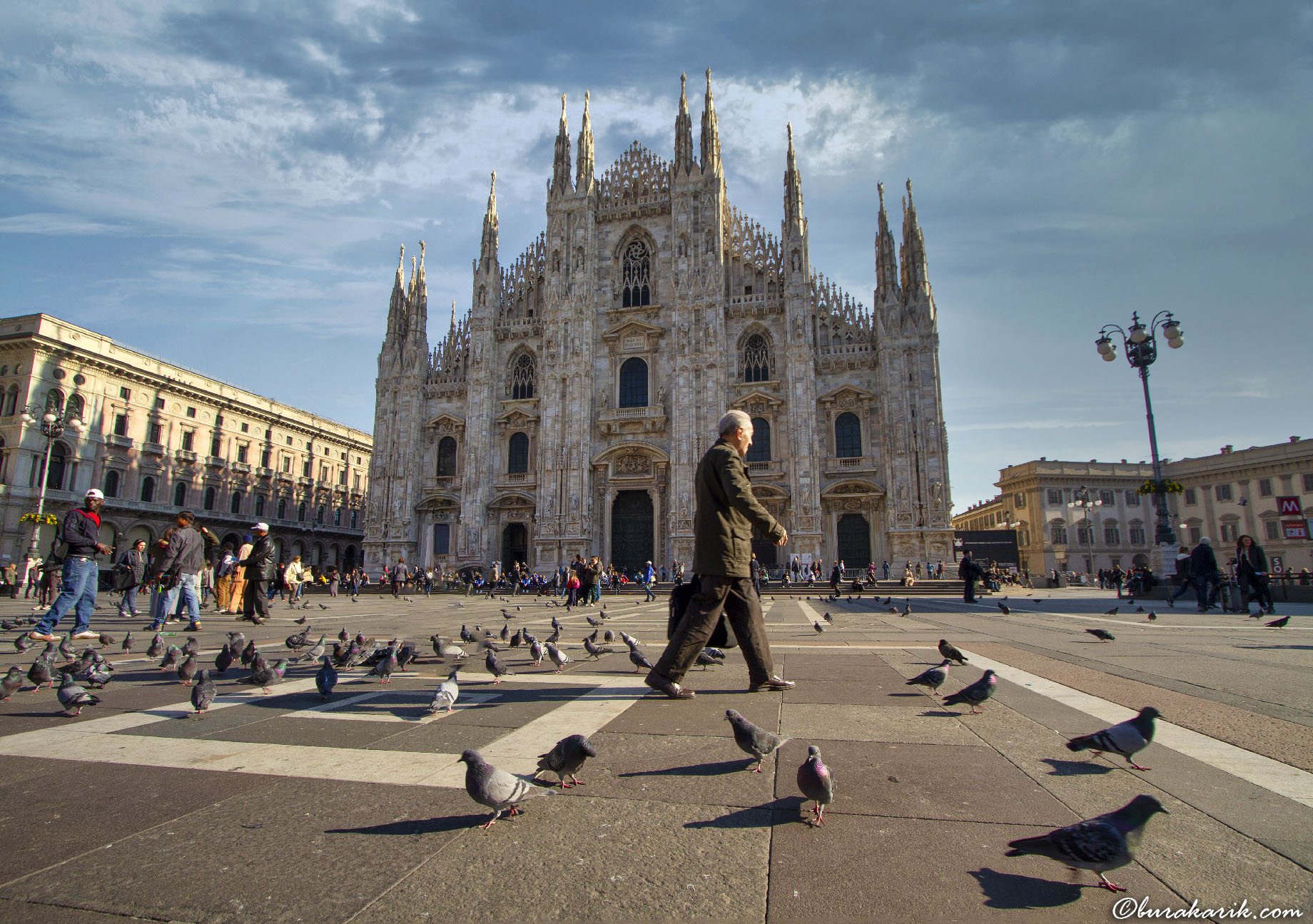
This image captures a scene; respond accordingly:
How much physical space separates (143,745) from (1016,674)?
17.9 ft

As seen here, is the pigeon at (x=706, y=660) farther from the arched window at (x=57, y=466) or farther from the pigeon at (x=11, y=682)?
the arched window at (x=57, y=466)

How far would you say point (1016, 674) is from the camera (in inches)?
197

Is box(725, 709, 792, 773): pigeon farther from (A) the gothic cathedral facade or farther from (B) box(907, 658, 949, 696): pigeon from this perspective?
(A) the gothic cathedral facade

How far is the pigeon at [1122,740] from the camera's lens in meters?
2.64

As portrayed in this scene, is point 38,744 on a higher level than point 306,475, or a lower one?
lower

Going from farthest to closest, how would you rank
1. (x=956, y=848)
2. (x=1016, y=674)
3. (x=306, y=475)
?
(x=306, y=475) → (x=1016, y=674) → (x=956, y=848)

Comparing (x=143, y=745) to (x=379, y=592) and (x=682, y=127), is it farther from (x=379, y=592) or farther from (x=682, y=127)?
(x=682, y=127)

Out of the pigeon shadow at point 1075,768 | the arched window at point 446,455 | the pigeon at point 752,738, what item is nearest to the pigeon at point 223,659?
the pigeon at point 752,738

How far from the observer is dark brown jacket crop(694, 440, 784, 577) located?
4.16 metres

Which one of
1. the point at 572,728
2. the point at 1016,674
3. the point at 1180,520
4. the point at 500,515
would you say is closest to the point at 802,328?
the point at 500,515

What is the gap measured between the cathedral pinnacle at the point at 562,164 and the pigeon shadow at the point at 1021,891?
3483cm

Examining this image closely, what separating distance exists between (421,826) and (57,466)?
139ft

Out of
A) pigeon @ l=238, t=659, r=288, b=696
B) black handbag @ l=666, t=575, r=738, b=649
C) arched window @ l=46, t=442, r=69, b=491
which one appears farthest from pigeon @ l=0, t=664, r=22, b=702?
arched window @ l=46, t=442, r=69, b=491

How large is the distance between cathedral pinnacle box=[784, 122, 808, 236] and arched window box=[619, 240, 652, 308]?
22.4 ft
